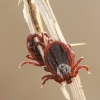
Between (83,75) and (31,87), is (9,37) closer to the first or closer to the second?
(31,87)

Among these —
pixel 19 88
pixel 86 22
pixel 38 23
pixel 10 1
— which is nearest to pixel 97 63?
pixel 86 22

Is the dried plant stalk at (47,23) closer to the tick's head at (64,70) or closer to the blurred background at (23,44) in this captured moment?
the tick's head at (64,70)

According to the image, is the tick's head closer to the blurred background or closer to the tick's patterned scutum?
the tick's patterned scutum

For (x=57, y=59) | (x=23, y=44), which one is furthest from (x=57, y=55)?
(x=23, y=44)

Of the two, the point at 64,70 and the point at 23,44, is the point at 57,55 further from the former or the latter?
the point at 23,44

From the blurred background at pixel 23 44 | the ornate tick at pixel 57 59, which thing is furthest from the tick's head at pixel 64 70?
the blurred background at pixel 23 44

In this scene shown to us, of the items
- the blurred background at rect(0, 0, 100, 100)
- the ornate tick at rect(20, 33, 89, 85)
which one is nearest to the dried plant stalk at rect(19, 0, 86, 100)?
the ornate tick at rect(20, 33, 89, 85)
